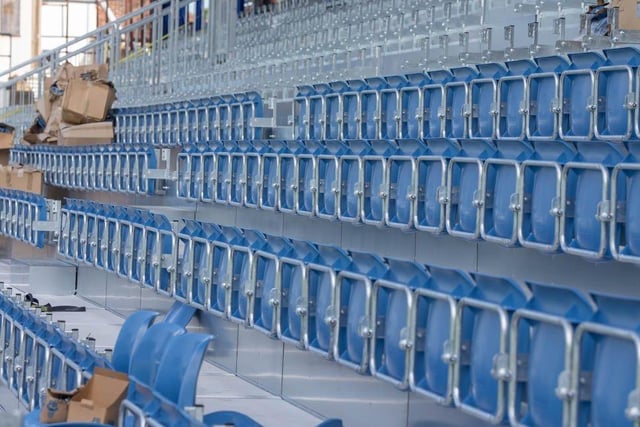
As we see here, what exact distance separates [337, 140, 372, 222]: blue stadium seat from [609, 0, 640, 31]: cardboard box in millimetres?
777

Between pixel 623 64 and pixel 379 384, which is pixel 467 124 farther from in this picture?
pixel 379 384

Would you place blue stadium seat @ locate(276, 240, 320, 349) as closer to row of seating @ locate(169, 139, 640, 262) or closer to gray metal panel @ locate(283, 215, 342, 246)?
row of seating @ locate(169, 139, 640, 262)

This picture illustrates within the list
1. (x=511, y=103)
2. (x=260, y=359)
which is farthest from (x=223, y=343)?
(x=511, y=103)

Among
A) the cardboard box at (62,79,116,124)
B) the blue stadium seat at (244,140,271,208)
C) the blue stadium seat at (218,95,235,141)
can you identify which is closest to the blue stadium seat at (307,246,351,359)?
the blue stadium seat at (244,140,271,208)

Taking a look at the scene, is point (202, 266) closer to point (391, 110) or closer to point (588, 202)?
point (391, 110)

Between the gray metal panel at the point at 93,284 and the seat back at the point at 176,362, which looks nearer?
the seat back at the point at 176,362

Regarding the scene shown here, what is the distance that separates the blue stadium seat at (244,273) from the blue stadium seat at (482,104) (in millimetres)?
662

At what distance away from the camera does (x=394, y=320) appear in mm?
2441

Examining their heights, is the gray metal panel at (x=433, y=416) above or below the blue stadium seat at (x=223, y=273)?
below

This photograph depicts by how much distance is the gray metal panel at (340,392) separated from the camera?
2801 mm

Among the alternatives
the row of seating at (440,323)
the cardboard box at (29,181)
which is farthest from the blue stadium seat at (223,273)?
the cardboard box at (29,181)

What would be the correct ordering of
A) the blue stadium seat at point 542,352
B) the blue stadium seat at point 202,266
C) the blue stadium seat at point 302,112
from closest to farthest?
the blue stadium seat at point 542,352 < the blue stadium seat at point 202,266 < the blue stadium seat at point 302,112

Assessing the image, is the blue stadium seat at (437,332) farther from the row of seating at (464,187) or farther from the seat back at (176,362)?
the seat back at (176,362)

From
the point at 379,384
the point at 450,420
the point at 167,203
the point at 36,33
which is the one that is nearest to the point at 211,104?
the point at 167,203
